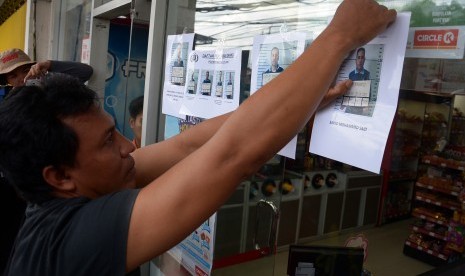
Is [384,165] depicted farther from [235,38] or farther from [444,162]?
[444,162]

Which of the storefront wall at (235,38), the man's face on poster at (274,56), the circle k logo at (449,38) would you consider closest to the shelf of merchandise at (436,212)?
the storefront wall at (235,38)

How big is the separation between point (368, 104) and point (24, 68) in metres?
A: 2.78

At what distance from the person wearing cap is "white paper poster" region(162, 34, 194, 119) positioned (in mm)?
1219

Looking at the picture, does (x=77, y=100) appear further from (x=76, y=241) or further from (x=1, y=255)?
(x=1, y=255)

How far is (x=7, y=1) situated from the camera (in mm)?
7910

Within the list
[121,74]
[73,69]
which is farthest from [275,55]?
[121,74]

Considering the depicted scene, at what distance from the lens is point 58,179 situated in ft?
2.87

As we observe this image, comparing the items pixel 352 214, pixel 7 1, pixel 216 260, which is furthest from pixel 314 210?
pixel 7 1

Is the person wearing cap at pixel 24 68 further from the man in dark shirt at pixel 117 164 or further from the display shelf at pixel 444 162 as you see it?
the display shelf at pixel 444 162

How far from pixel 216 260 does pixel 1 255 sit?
1026 millimetres

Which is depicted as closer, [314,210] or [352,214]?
[314,210]

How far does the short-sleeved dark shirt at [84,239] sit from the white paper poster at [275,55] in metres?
0.56

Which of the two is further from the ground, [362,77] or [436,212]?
[362,77]

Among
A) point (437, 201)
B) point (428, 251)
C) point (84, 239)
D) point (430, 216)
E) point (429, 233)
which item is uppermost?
point (84, 239)
